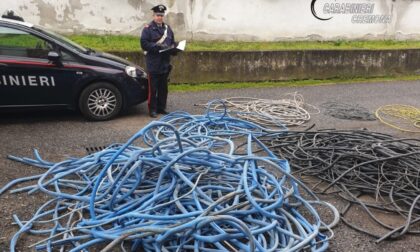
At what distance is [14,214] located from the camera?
3.73 meters

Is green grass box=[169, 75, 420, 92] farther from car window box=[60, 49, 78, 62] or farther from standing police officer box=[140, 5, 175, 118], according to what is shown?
car window box=[60, 49, 78, 62]

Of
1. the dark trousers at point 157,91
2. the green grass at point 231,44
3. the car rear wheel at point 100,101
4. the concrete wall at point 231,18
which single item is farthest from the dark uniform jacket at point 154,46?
the concrete wall at point 231,18

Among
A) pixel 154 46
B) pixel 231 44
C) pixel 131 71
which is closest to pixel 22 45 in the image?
pixel 131 71

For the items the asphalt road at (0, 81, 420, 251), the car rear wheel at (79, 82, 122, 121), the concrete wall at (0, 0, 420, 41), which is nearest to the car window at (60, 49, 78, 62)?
the car rear wheel at (79, 82, 122, 121)

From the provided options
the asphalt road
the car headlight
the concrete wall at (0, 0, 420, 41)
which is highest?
the concrete wall at (0, 0, 420, 41)

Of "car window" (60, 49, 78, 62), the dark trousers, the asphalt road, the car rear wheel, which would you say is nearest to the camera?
the asphalt road

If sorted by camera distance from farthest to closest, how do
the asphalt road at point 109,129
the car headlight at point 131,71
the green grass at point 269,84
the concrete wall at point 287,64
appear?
the concrete wall at point 287,64, the green grass at point 269,84, the car headlight at point 131,71, the asphalt road at point 109,129

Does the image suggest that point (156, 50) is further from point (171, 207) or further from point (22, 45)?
point (171, 207)

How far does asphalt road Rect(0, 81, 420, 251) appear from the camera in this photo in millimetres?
3609

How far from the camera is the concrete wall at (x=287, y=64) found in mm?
9836

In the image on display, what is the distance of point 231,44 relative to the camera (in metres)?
11.9

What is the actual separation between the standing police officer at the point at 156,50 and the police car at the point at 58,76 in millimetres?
240

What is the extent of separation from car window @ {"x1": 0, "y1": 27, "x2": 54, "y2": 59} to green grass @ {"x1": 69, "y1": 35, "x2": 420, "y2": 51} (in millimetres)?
3252

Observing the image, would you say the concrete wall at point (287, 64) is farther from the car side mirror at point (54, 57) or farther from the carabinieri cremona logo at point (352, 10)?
the car side mirror at point (54, 57)
